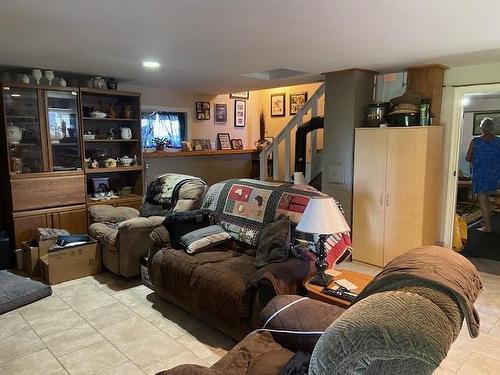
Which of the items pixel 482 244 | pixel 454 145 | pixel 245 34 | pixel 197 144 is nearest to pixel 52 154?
pixel 197 144

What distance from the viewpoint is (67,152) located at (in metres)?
4.45

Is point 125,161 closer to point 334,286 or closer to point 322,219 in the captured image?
point 322,219

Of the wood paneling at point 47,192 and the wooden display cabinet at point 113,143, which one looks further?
the wooden display cabinet at point 113,143

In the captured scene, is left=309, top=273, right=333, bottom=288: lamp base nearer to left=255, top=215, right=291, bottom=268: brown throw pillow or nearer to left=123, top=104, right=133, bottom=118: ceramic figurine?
left=255, top=215, right=291, bottom=268: brown throw pillow

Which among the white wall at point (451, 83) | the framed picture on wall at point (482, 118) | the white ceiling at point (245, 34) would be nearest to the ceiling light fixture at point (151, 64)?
the white ceiling at point (245, 34)

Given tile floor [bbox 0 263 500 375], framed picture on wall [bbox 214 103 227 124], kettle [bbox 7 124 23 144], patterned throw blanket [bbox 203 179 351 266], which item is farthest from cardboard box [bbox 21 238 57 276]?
framed picture on wall [bbox 214 103 227 124]

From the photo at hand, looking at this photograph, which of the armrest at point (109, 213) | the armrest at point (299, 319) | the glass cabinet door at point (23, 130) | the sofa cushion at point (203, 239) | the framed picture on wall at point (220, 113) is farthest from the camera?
the framed picture on wall at point (220, 113)

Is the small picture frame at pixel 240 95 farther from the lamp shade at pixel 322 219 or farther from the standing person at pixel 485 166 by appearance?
the lamp shade at pixel 322 219

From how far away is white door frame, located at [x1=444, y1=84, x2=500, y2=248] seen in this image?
3.81 meters

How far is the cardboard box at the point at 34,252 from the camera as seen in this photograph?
12.6ft

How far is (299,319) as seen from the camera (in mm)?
1819

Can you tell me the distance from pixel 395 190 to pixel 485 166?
2.59 meters

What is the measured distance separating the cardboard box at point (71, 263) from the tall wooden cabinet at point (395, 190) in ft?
9.75

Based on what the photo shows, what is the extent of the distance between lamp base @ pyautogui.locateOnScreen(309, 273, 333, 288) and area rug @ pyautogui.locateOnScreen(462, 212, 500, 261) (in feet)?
9.52
